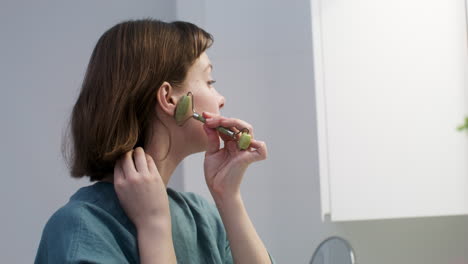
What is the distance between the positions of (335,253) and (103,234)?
523mm

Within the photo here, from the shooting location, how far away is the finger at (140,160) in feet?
3.34

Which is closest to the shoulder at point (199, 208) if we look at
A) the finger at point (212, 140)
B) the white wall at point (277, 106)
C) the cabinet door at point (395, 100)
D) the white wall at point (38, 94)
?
the finger at point (212, 140)

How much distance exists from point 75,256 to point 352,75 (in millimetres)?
1356

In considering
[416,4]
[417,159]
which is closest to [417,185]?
[417,159]

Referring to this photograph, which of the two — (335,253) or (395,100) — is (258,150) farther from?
(395,100)

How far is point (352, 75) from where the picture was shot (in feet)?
6.78

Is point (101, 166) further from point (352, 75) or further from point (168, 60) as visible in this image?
point (352, 75)

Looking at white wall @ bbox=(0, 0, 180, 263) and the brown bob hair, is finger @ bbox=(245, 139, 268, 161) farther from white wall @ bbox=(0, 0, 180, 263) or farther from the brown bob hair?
white wall @ bbox=(0, 0, 180, 263)

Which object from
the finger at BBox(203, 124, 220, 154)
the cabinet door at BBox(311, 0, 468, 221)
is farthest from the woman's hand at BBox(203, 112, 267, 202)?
the cabinet door at BBox(311, 0, 468, 221)

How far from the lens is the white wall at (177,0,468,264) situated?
2.48 metres

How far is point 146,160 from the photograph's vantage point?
1.05 meters

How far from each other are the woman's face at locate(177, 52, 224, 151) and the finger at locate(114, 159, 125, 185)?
0.49 ft

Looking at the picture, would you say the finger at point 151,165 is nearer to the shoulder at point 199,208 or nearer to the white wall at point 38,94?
the shoulder at point 199,208

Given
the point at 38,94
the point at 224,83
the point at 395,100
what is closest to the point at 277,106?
the point at 224,83
